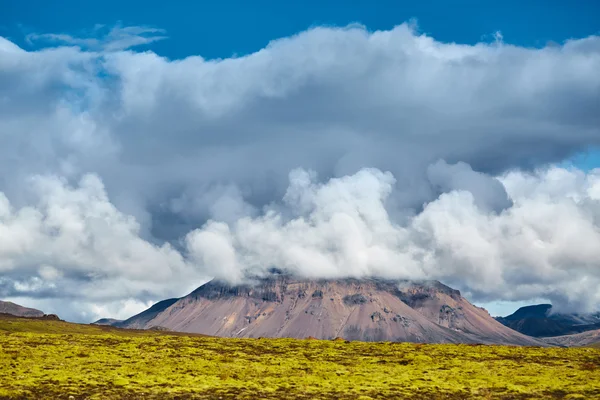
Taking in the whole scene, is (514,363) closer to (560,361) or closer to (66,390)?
(560,361)

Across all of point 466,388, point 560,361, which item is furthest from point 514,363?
point 466,388

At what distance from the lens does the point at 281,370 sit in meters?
52.9

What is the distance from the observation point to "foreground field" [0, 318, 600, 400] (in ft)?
145

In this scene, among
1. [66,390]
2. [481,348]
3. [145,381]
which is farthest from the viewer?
[481,348]

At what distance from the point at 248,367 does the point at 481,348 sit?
89.2 ft

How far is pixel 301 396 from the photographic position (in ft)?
141

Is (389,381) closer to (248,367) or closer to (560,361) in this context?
(248,367)

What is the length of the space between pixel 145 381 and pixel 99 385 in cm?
312

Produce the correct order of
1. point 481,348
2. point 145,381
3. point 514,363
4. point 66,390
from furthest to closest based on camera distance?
point 481,348
point 514,363
point 145,381
point 66,390

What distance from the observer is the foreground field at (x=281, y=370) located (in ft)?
145

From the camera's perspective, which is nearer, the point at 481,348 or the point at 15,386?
the point at 15,386

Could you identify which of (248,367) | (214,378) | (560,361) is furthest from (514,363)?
(214,378)

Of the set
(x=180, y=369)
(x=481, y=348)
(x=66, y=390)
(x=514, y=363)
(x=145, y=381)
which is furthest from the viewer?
(x=481, y=348)

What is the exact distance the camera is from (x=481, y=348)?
226 ft
